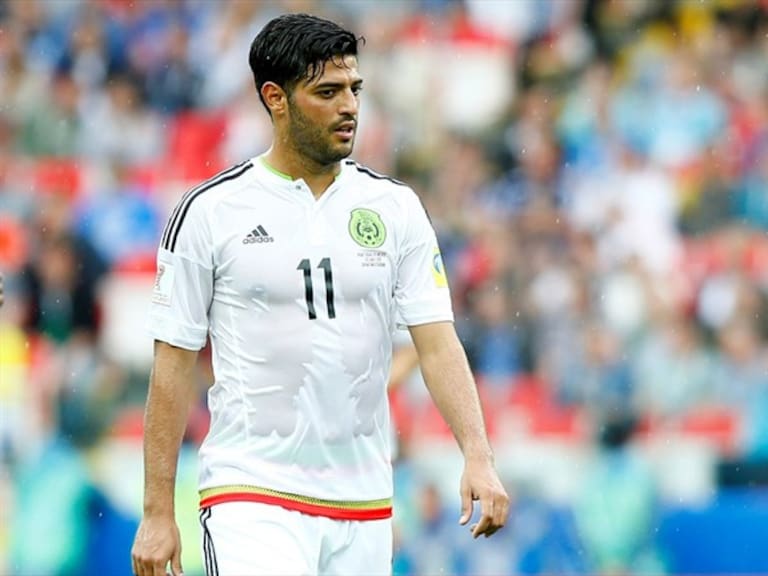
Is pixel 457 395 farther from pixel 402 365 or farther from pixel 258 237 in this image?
pixel 402 365

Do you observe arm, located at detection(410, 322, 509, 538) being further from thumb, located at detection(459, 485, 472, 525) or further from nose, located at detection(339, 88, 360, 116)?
nose, located at detection(339, 88, 360, 116)

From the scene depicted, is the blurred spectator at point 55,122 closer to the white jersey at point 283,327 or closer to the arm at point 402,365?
the arm at point 402,365

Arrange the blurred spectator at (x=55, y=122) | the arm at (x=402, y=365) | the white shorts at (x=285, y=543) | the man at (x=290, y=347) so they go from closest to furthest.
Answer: the white shorts at (x=285, y=543), the man at (x=290, y=347), the arm at (x=402, y=365), the blurred spectator at (x=55, y=122)

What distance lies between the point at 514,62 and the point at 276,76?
905 centimetres

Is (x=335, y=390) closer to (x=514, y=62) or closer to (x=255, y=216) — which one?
(x=255, y=216)

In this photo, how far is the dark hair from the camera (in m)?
5.23

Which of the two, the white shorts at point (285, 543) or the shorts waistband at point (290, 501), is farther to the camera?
the shorts waistband at point (290, 501)

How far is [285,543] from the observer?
5.11 m

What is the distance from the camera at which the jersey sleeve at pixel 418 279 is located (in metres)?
5.37

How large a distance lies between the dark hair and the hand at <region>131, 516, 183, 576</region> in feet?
4.35

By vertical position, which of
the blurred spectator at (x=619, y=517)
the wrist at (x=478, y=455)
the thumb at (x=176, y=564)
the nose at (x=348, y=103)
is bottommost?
the blurred spectator at (x=619, y=517)

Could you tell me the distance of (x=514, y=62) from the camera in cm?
1418

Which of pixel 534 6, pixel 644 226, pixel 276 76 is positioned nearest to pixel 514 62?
pixel 534 6

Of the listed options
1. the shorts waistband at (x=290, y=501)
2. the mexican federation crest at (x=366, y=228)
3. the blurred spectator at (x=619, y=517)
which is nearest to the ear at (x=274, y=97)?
the mexican federation crest at (x=366, y=228)
